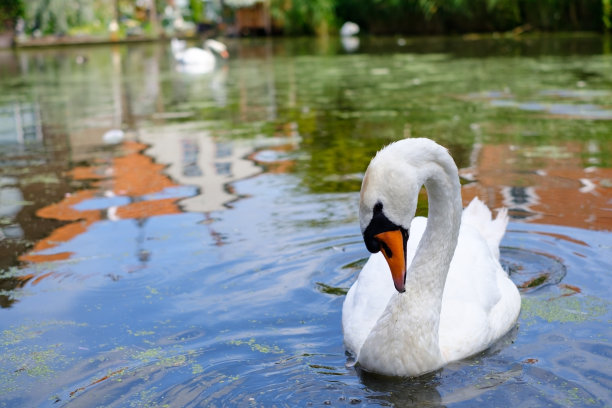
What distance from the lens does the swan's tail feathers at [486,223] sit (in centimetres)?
489

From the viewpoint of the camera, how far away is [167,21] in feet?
136

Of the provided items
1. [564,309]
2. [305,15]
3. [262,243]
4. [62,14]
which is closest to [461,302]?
[564,309]

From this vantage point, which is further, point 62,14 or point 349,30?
point 62,14

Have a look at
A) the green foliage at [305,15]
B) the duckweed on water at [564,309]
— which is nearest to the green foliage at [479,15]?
the green foliage at [305,15]

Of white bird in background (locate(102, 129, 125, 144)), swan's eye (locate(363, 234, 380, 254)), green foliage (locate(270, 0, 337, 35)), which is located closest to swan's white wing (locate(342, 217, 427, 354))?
swan's eye (locate(363, 234, 380, 254))

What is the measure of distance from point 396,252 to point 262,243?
7.81 feet

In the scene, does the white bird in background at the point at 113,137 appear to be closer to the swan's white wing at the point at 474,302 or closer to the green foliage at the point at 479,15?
the swan's white wing at the point at 474,302

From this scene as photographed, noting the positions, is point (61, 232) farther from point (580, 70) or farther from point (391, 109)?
point (580, 70)

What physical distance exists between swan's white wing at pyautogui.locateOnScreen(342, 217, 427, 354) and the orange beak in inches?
22.5

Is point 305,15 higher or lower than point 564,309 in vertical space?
higher

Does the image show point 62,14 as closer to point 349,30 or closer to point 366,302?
point 349,30

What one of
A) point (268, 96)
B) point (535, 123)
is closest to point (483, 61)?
point (268, 96)

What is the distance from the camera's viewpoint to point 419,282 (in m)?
3.69

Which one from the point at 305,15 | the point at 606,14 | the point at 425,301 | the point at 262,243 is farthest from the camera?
the point at 305,15
